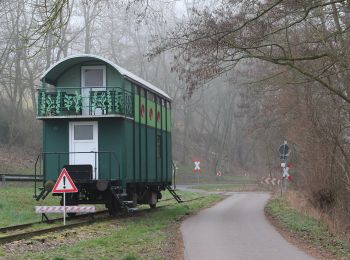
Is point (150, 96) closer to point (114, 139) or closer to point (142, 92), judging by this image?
point (142, 92)

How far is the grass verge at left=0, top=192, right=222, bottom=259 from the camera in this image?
10.6 meters

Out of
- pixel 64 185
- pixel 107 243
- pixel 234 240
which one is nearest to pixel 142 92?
pixel 64 185

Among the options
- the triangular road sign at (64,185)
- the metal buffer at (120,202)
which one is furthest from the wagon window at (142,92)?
the triangular road sign at (64,185)

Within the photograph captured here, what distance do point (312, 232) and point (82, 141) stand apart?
736 centimetres

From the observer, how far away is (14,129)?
43.5 metres

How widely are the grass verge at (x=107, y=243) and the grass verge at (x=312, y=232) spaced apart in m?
3.11

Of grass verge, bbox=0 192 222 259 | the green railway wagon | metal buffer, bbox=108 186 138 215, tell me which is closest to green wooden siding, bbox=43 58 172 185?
the green railway wagon

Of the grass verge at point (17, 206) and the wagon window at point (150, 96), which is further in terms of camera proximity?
the wagon window at point (150, 96)

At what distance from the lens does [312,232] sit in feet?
51.0

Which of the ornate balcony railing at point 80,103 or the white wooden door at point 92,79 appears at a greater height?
the white wooden door at point 92,79

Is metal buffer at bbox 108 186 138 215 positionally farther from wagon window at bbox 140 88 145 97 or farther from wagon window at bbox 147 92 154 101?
wagon window at bbox 147 92 154 101

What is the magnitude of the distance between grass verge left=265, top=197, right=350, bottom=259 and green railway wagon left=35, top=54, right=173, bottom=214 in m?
4.88

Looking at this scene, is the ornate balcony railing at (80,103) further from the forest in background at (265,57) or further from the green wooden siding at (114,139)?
the forest in background at (265,57)

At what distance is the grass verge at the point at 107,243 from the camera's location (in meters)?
10.6
